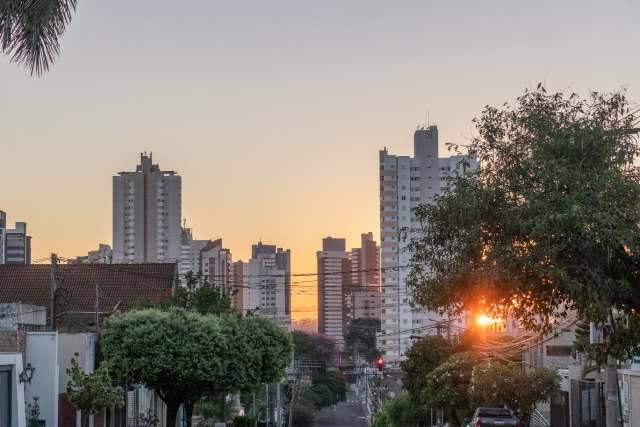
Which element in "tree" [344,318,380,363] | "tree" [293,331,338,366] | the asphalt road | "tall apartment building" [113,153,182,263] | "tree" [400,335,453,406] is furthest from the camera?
"tall apartment building" [113,153,182,263]

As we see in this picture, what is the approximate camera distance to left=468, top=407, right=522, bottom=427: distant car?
34562mm

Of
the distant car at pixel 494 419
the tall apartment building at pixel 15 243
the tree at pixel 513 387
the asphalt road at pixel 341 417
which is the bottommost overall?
the asphalt road at pixel 341 417

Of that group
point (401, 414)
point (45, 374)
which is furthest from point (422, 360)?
point (45, 374)

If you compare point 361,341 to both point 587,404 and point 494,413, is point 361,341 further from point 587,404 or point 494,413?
point 494,413

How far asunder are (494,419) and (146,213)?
160 metres

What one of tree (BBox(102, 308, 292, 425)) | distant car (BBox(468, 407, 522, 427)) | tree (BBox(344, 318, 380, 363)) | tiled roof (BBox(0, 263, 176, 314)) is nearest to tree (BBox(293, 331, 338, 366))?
tree (BBox(344, 318, 380, 363))

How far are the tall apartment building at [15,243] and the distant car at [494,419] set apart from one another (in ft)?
210

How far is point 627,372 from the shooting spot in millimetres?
Result: 36531

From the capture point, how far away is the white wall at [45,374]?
33938mm

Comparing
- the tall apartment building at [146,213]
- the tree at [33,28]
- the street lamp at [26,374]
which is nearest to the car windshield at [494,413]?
the street lamp at [26,374]

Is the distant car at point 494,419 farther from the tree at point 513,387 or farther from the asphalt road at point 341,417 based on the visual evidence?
the asphalt road at point 341,417

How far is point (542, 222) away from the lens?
18.7m

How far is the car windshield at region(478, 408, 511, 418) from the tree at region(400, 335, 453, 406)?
22.6 metres

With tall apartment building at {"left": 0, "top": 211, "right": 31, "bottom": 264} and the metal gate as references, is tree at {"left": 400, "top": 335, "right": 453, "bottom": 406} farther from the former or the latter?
tall apartment building at {"left": 0, "top": 211, "right": 31, "bottom": 264}
